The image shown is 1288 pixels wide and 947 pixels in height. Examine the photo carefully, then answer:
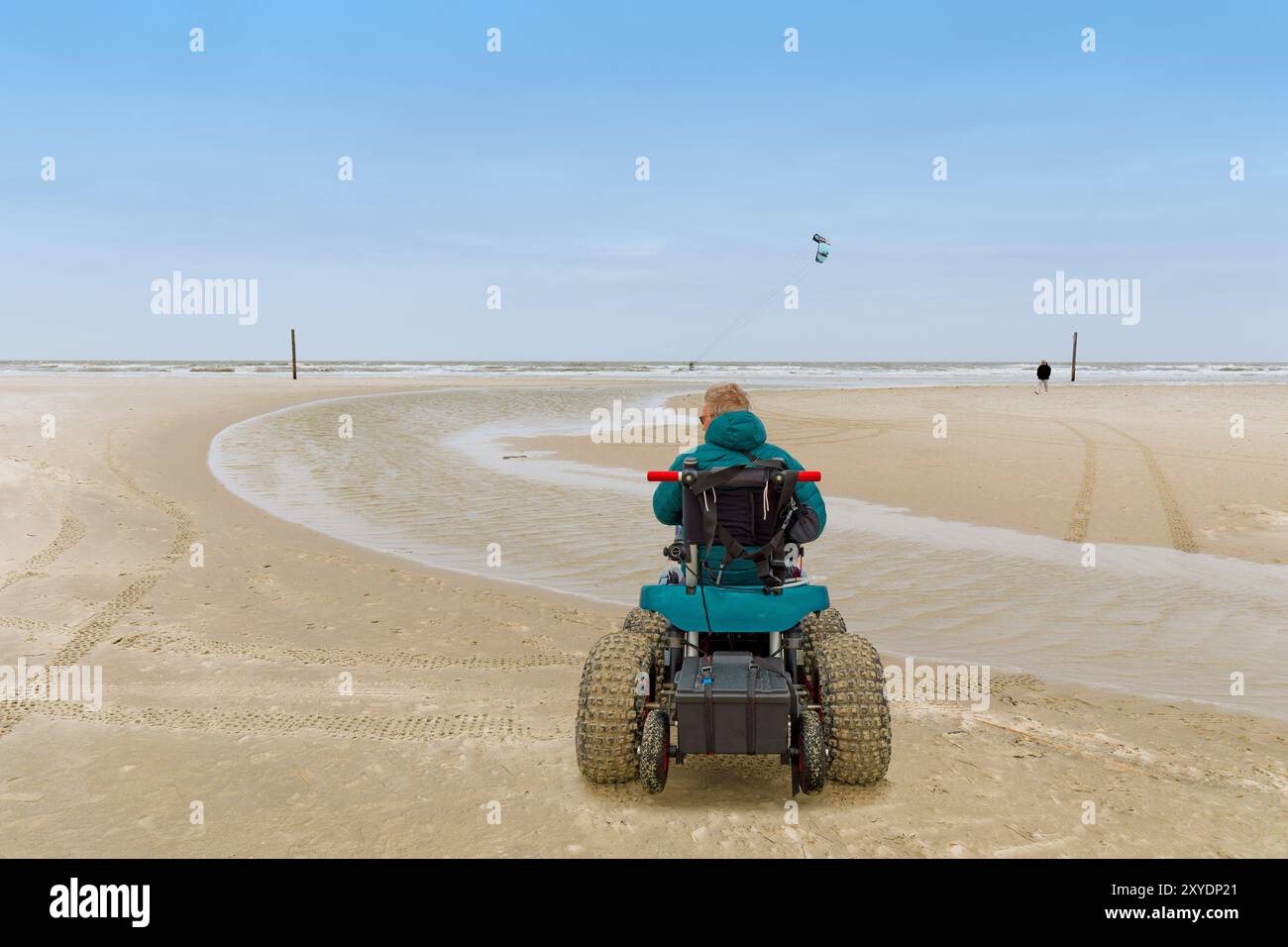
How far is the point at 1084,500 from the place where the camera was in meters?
12.6

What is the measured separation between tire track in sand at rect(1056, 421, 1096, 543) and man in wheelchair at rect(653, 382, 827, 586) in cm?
756

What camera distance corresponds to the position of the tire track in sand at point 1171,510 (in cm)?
1006

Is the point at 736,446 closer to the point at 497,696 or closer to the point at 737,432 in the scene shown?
the point at 737,432

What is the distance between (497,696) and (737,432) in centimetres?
262

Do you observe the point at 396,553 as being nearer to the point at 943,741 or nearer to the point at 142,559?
the point at 142,559

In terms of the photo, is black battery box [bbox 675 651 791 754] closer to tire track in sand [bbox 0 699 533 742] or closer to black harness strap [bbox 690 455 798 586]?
black harness strap [bbox 690 455 798 586]

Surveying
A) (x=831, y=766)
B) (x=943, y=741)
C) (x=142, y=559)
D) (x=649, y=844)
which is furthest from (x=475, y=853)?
(x=142, y=559)

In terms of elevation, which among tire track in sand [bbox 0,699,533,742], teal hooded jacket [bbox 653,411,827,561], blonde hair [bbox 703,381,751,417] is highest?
blonde hair [bbox 703,381,751,417]

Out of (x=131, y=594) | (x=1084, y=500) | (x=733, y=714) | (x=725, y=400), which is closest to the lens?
(x=733, y=714)

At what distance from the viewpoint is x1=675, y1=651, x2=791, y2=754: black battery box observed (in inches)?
143

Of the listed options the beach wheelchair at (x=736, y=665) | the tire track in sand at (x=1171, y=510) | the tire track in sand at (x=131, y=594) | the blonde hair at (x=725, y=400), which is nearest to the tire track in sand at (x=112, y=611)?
the tire track in sand at (x=131, y=594)
